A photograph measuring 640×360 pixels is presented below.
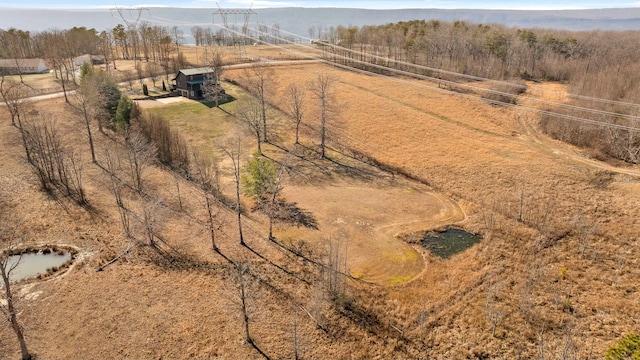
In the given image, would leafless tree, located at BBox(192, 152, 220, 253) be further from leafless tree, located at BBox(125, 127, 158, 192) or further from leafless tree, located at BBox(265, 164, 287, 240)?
leafless tree, located at BBox(265, 164, 287, 240)

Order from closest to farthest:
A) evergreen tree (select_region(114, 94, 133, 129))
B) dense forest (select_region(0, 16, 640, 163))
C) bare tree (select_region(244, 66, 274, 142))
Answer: evergreen tree (select_region(114, 94, 133, 129)) → dense forest (select_region(0, 16, 640, 163)) → bare tree (select_region(244, 66, 274, 142))

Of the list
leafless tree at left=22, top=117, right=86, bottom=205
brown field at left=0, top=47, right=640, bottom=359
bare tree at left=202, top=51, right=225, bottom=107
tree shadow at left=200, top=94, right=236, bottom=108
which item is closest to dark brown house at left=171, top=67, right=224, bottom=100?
bare tree at left=202, top=51, right=225, bottom=107

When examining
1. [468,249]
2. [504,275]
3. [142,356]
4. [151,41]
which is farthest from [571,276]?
[151,41]

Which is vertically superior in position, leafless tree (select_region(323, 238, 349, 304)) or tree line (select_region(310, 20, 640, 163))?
tree line (select_region(310, 20, 640, 163))

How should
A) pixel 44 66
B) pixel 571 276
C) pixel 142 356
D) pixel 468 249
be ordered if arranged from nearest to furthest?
pixel 142 356 < pixel 571 276 < pixel 468 249 < pixel 44 66

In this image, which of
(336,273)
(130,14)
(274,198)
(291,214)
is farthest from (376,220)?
(130,14)

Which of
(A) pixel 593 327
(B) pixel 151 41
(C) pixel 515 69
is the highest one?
(B) pixel 151 41

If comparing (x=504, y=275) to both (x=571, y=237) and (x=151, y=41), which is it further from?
(x=151, y=41)
